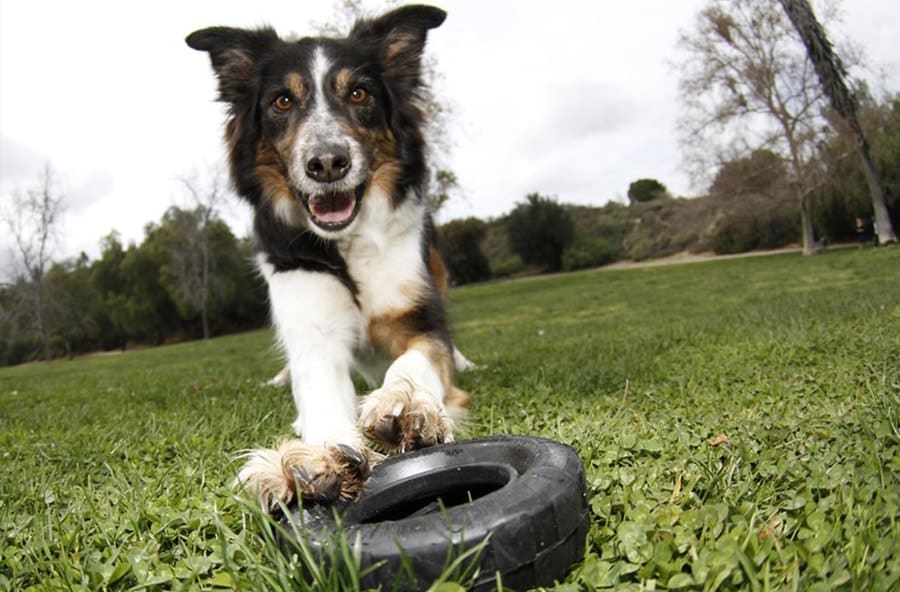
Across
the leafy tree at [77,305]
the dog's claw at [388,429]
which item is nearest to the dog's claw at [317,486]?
the dog's claw at [388,429]

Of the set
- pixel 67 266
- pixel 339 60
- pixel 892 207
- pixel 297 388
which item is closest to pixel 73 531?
pixel 297 388

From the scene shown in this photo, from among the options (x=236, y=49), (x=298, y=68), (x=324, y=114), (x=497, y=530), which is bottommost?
(x=497, y=530)

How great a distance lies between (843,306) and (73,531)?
7840 millimetres

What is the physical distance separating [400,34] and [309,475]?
3.37 meters

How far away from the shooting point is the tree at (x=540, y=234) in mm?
48812

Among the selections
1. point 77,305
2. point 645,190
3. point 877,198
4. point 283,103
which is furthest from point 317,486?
point 645,190

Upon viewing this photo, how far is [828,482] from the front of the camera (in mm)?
2033

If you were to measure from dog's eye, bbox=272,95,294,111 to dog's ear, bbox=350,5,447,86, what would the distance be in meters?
0.73

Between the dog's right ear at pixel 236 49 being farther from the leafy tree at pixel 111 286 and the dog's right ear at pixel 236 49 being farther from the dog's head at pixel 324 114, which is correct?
the leafy tree at pixel 111 286

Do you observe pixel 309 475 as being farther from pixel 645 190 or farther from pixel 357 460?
pixel 645 190

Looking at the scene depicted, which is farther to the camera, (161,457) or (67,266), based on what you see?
(67,266)

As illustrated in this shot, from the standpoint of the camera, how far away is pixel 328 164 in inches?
144

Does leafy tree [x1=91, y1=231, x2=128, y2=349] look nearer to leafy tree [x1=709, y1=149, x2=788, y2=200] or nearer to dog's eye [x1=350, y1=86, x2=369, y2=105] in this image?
leafy tree [x1=709, y1=149, x2=788, y2=200]

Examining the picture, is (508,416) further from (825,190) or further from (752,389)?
(825,190)
